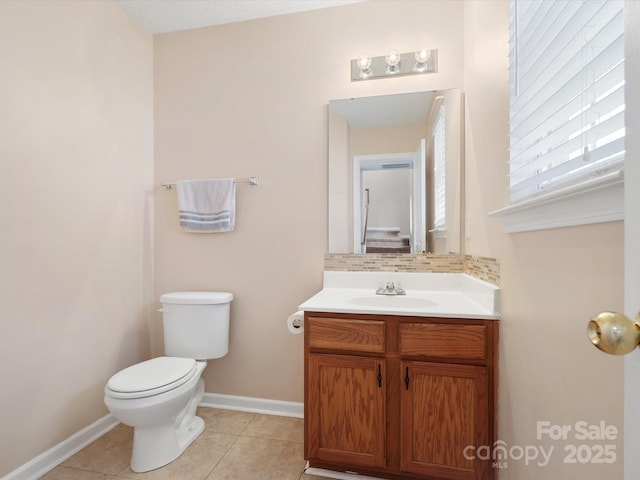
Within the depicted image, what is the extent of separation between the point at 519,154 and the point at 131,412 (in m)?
1.91

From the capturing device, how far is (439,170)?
1841mm

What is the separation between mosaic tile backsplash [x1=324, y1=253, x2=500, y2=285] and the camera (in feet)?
5.94

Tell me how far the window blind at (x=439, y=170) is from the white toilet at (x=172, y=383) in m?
Result: 1.40

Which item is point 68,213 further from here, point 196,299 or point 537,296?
point 537,296

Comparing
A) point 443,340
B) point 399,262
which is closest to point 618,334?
point 443,340

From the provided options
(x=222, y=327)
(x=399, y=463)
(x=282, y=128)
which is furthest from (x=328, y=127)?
(x=399, y=463)

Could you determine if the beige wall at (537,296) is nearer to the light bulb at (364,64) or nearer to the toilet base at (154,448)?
the light bulb at (364,64)

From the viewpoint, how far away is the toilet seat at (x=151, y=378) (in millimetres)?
1417

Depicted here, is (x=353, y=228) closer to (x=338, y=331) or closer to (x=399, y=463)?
(x=338, y=331)

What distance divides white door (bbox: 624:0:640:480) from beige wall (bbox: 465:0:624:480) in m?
0.23

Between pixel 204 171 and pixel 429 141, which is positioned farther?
pixel 204 171

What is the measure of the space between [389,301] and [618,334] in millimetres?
1367

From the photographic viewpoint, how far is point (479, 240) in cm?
152

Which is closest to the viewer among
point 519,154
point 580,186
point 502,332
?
point 580,186
